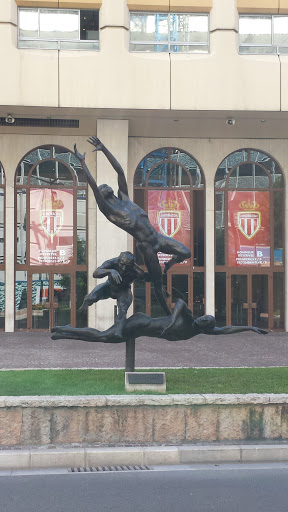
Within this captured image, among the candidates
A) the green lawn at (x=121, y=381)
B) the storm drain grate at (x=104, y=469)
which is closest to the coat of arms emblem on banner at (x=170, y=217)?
the green lawn at (x=121, y=381)

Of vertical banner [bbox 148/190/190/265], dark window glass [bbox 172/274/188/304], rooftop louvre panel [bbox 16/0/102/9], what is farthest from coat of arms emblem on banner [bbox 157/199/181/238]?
rooftop louvre panel [bbox 16/0/102/9]

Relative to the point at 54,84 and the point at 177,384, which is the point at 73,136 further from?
the point at 177,384

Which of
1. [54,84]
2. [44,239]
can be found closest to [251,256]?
[44,239]

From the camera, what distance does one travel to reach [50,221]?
78.1 feet

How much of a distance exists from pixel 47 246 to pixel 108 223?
2.79m

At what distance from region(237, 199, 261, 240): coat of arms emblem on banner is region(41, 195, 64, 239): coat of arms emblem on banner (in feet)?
21.0

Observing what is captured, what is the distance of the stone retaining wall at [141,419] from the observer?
816 cm

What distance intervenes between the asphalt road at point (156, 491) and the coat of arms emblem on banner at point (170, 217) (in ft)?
55.5

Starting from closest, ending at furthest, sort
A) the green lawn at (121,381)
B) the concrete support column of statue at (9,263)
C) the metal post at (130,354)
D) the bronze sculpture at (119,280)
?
the green lawn at (121,381), the bronze sculpture at (119,280), the metal post at (130,354), the concrete support column of statue at (9,263)

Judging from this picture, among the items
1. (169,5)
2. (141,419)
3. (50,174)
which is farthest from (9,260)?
(141,419)

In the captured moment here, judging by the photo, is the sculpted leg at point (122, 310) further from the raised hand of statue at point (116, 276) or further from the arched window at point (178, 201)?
the arched window at point (178, 201)

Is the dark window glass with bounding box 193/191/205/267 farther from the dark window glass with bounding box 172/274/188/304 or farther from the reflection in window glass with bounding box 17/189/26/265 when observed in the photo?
the reflection in window glass with bounding box 17/189/26/265

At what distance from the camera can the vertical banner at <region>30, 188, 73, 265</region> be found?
23.7m

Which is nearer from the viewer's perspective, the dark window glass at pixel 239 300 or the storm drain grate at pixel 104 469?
the storm drain grate at pixel 104 469
